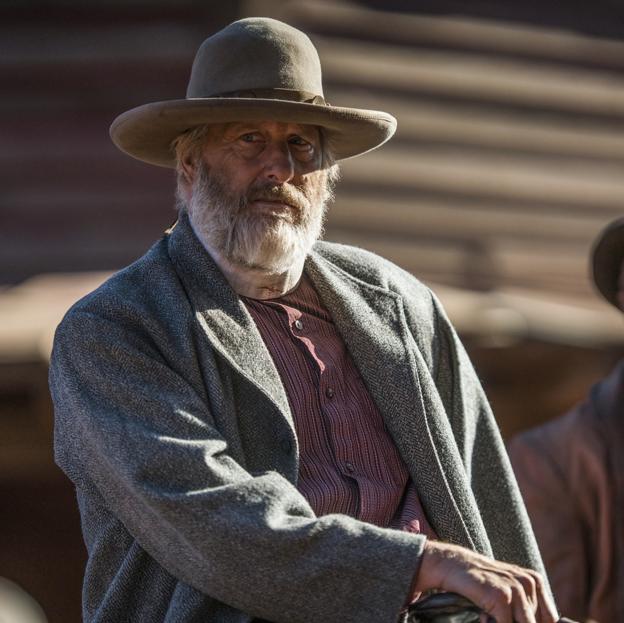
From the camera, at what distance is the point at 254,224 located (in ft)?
9.48

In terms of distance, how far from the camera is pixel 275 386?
2.77 m

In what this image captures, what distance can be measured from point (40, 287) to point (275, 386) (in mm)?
3926

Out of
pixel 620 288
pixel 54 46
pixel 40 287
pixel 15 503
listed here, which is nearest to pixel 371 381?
pixel 620 288

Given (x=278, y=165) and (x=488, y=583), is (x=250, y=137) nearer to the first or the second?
(x=278, y=165)

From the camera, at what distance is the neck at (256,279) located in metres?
2.95

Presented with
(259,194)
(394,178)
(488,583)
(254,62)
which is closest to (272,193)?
(259,194)

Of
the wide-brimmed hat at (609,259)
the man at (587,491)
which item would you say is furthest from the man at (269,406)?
the man at (587,491)

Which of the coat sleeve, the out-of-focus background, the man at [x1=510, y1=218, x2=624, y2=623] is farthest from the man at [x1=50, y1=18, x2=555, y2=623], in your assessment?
the out-of-focus background

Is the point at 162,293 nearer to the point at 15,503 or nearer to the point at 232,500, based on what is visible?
the point at 232,500

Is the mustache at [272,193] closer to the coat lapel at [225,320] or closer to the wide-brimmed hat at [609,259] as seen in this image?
the coat lapel at [225,320]

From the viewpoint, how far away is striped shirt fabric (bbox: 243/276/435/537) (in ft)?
8.98

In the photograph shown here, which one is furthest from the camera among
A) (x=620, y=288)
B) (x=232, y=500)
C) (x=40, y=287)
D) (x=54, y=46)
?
(x=54, y=46)

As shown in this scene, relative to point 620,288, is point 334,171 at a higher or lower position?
higher

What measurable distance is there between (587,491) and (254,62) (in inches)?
106
